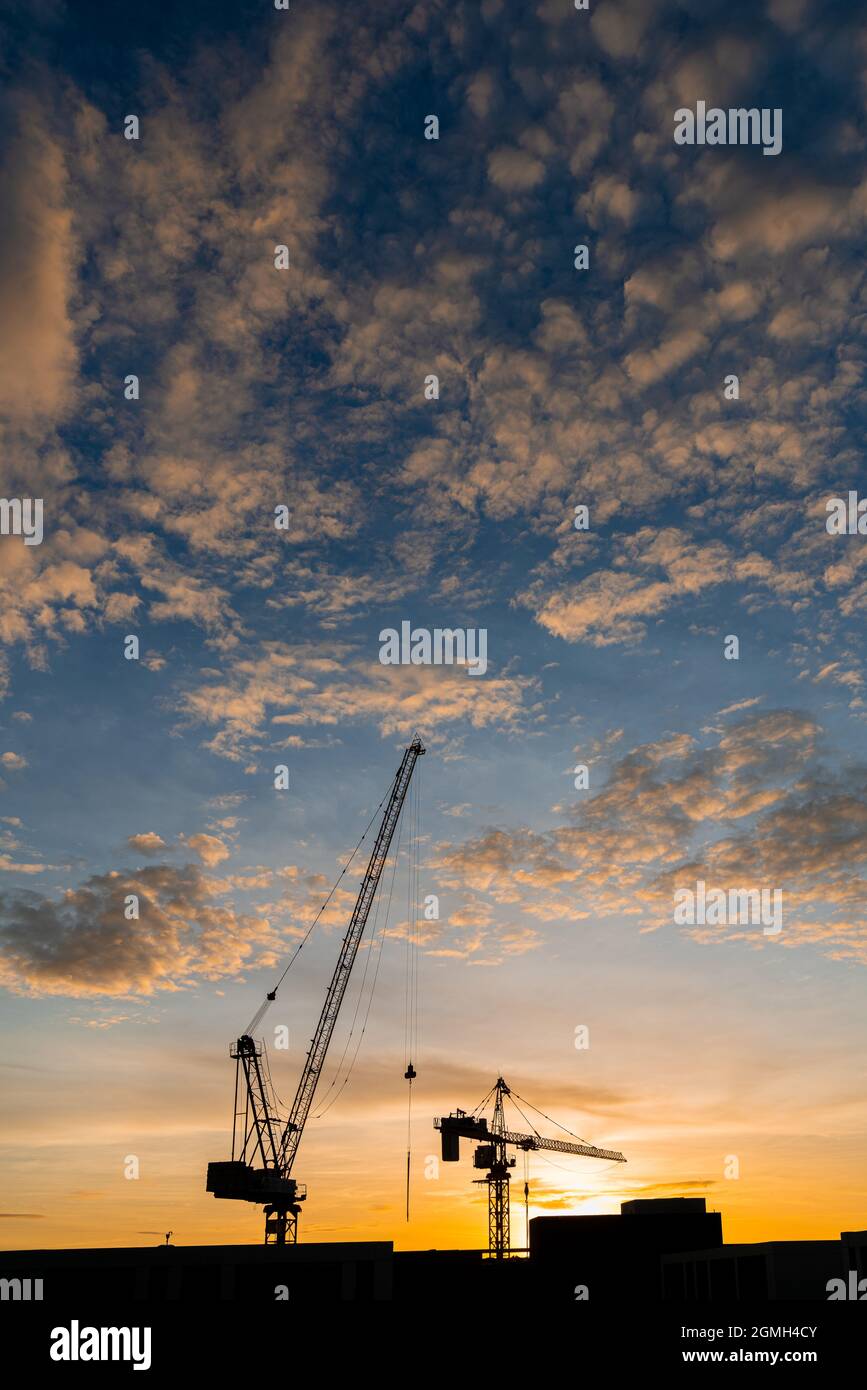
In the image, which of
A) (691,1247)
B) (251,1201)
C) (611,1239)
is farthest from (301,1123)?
(691,1247)

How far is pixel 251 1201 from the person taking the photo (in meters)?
143
